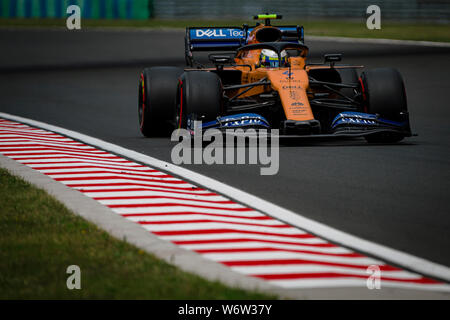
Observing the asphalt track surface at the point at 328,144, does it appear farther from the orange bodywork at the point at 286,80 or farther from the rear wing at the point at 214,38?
the rear wing at the point at 214,38

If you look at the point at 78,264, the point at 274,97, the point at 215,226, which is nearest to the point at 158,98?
the point at 274,97

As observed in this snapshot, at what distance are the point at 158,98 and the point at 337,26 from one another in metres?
28.8

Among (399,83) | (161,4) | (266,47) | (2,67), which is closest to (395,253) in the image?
(399,83)

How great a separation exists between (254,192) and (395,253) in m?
2.48

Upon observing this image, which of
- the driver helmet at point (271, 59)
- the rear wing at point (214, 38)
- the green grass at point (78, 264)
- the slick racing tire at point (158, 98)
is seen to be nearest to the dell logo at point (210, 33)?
the rear wing at point (214, 38)

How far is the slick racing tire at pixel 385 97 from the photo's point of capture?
1174cm

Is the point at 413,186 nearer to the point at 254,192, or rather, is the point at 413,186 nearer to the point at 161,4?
the point at 254,192

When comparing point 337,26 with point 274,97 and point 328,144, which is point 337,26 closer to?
point 328,144

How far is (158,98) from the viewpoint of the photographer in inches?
507

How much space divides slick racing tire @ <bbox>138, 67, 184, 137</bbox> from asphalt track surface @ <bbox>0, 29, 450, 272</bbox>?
307 mm

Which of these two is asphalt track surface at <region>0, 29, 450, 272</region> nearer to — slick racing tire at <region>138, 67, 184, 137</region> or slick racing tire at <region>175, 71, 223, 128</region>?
slick racing tire at <region>138, 67, 184, 137</region>

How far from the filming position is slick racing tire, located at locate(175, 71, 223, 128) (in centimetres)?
1144

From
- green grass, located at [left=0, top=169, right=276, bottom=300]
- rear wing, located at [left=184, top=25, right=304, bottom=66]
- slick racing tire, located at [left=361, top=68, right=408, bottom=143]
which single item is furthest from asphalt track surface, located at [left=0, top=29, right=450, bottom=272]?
green grass, located at [left=0, top=169, right=276, bottom=300]

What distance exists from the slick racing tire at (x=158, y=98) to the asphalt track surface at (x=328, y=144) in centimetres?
31
